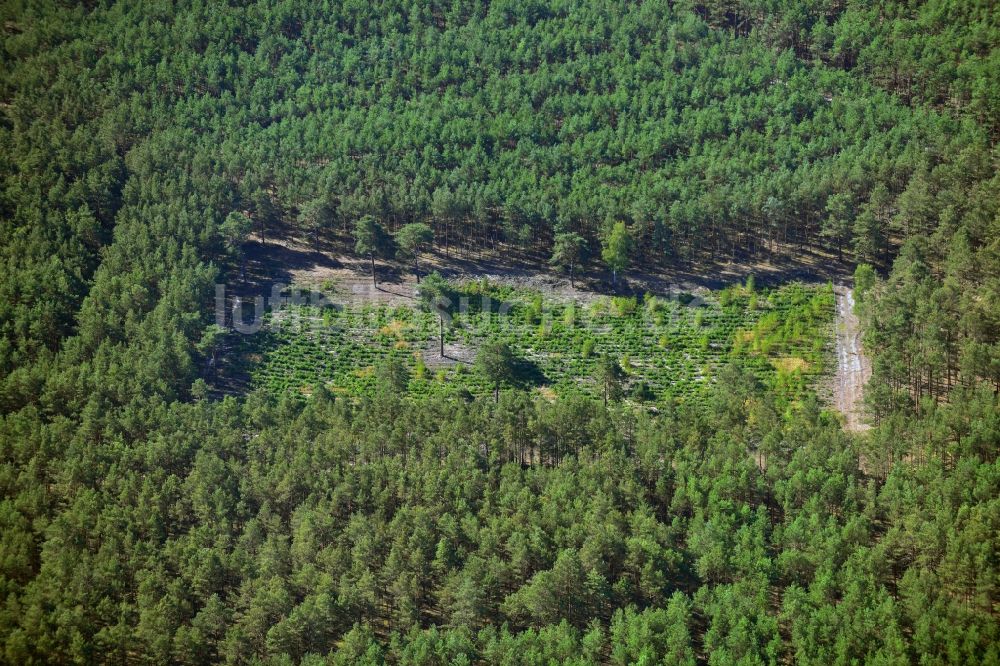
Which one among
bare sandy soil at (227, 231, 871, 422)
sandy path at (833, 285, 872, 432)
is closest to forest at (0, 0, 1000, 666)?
bare sandy soil at (227, 231, 871, 422)

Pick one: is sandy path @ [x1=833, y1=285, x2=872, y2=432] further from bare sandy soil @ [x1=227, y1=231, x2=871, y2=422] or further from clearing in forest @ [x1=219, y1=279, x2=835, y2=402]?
clearing in forest @ [x1=219, y1=279, x2=835, y2=402]

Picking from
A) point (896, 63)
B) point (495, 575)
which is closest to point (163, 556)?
point (495, 575)

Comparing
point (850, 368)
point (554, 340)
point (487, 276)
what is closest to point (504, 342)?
point (554, 340)

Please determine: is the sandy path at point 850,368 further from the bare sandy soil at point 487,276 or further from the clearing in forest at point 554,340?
the clearing in forest at point 554,340

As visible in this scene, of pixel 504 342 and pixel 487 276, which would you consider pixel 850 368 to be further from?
pixel 487 276

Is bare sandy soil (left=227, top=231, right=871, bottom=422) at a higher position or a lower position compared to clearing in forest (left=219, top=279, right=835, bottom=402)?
higher
